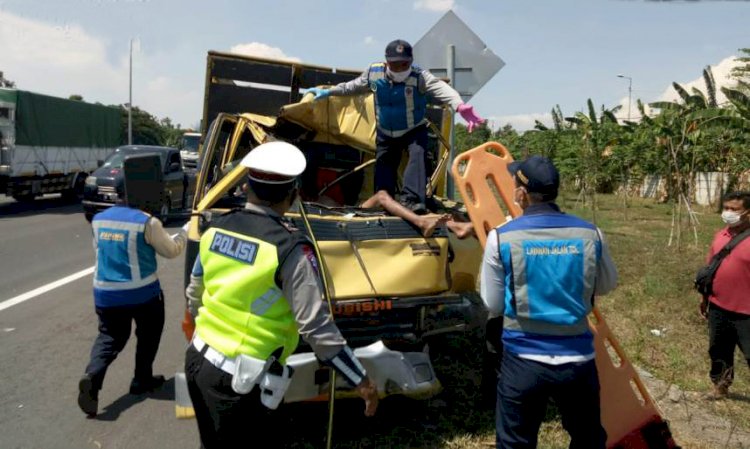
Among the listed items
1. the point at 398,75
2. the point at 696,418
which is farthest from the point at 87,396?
the point at 696,418

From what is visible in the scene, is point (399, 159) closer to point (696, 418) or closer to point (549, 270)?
point (549, 270)

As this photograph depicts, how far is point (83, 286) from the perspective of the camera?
27.9 feet

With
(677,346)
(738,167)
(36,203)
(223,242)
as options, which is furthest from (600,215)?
(223,242)

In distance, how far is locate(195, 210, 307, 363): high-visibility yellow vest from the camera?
8.11 feet

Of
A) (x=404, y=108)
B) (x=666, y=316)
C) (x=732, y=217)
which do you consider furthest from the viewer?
(x=666, y=316)

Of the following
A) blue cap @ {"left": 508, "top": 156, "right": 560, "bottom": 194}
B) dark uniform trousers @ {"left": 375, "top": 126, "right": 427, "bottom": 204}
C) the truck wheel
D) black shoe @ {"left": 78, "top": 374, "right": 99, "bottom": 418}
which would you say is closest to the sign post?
dark uniform trousers @ {"left": 375, "top": 126, "right": 427, "bottom": 204}

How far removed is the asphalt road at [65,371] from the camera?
163 inches

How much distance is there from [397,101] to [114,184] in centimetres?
1100

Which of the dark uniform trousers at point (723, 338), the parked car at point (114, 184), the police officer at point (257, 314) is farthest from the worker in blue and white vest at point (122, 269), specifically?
the parked car at point (114, 184)

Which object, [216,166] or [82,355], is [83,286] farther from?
[216,166]

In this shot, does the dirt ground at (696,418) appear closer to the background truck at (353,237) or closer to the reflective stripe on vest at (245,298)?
the background truck at (353,237)

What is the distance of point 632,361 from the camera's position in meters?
5.82

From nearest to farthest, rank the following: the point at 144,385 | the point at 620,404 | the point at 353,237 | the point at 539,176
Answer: the point at 539,176 < the point at 620,404 < the point at 353,237 < the point at 144,385

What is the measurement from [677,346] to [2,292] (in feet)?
27.9
